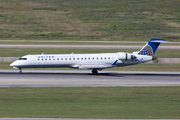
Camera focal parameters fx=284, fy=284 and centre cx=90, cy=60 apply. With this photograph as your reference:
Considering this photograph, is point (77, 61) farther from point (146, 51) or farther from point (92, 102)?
point (92, 102)

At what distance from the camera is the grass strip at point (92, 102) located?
19333mm

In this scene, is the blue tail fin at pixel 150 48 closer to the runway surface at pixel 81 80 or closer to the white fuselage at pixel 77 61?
the white fuselage at pixel 77 61

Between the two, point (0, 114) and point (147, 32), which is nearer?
point (0, 114)

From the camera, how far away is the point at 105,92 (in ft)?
90.8

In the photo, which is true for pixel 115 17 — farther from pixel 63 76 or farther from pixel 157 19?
pixel 63 76

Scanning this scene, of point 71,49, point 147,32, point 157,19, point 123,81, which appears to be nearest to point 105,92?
point 123,81

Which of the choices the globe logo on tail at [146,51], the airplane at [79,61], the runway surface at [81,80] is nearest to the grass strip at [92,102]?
the runway surface at [81,80]

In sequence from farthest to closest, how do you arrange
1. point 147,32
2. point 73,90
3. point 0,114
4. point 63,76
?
1. point 147,32
2. point 63,76
3. point 73,90
4. point 0,114

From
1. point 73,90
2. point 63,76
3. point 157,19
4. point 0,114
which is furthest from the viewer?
point 157,19

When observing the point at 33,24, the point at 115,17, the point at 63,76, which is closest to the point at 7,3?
the point at 33,24

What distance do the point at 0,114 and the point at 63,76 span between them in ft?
62.8

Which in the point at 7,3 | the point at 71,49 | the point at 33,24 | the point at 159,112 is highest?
the point at 7,3

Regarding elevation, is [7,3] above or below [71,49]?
above

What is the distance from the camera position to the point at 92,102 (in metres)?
23.4
